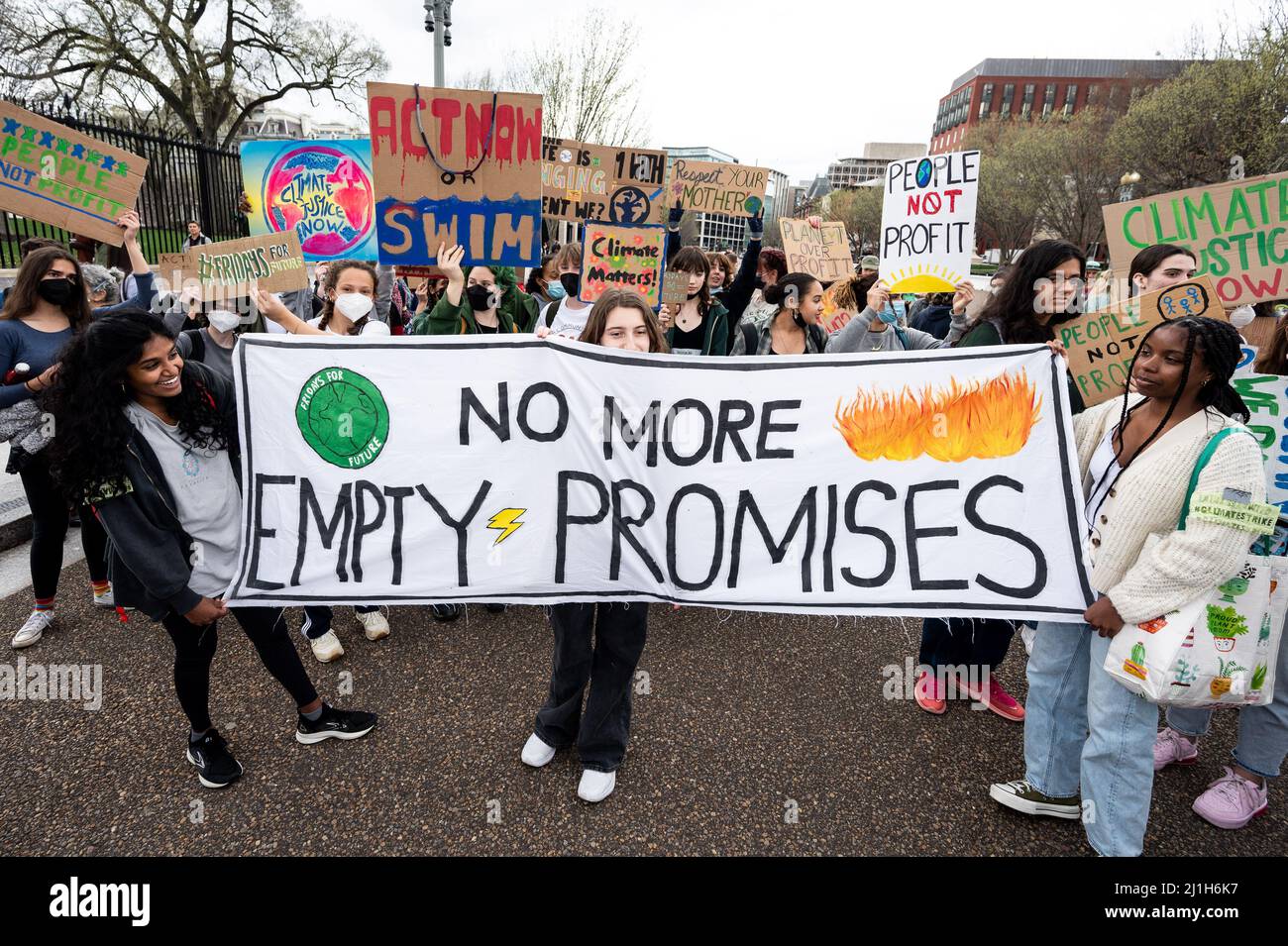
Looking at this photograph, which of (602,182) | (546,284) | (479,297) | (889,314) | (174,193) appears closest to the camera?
(479,297)

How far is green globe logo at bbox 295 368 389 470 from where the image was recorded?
2.54 m

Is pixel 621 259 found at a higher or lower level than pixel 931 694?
higher

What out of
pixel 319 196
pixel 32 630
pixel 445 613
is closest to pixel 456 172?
pixel 445 613

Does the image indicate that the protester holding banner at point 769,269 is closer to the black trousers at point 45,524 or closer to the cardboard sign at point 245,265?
the cardboard sign at point 245,265

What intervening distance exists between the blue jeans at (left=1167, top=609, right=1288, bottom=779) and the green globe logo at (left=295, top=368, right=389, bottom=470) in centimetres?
351

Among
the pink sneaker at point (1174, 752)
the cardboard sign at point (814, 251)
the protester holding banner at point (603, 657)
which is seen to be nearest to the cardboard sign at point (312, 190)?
the cardboard sign at point (814, 251)

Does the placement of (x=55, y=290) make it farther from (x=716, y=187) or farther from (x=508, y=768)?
(x=716, y=187)

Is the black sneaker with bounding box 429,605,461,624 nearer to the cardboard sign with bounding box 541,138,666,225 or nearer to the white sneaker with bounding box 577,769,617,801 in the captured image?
the white sneaker with bounding box 577,769,617,801

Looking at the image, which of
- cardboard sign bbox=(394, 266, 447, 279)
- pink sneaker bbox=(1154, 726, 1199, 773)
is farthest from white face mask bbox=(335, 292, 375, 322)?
pink sneaker bbox=(1154, 726, 1199, 773)

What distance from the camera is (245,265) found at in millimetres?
3740

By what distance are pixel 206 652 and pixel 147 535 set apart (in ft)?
1.83

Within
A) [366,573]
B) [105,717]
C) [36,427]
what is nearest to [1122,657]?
[366,573]

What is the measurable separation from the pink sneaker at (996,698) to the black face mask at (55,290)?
4.81m

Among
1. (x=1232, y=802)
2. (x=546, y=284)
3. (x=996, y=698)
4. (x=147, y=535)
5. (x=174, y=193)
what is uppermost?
(x=174, y=193)
